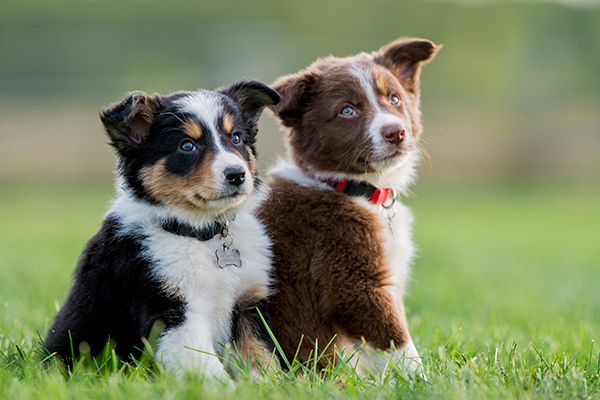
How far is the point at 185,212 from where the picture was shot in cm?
318

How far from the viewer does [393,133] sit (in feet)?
11.4

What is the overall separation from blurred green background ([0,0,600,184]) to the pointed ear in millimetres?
13817

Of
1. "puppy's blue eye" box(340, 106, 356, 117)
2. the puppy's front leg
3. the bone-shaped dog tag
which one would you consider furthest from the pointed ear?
the puppy's front leg

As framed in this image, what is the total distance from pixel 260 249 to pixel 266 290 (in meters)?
0.21

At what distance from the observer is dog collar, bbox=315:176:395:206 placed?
359 centimetres

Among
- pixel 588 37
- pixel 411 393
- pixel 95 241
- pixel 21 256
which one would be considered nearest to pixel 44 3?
pixel 21 256

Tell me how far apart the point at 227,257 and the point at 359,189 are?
0.92m

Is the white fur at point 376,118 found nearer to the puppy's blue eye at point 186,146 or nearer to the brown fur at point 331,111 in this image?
the brown fur at point 331,111

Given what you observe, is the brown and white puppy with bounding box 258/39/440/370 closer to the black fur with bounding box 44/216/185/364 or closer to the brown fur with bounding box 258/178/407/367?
the brown fur with bounding box 258/178/407/367

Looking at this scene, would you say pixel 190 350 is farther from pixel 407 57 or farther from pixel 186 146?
pixel 407 57

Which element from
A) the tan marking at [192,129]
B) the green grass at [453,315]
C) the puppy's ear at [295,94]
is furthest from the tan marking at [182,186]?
the green grass at [453,315]

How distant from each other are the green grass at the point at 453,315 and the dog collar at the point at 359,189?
0.84m

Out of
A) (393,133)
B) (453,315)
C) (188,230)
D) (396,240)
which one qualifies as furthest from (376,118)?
(453,315)

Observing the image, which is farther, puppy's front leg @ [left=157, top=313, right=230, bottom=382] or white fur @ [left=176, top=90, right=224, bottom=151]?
white fur @ [left=176, top=90, right=224, bottom=151]
